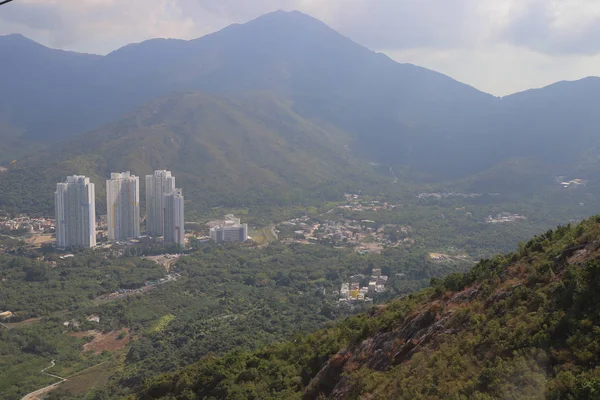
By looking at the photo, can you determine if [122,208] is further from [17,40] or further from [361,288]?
[17,40]

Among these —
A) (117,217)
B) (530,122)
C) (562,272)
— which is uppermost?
(530,122)

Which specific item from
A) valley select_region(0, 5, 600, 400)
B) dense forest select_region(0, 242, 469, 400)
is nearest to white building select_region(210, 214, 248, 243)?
valley select_region(0, 5, 600, 400)

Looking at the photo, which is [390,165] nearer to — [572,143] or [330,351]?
[572,143]

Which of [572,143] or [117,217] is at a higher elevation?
[572,143]

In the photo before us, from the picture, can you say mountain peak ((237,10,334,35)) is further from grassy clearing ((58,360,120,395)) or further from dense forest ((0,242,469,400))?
grassy clearing ((58,360,120,395))

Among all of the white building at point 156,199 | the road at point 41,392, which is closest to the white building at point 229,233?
the white building at point 156,199

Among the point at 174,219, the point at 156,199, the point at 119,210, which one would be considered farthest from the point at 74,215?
the point at 174,219

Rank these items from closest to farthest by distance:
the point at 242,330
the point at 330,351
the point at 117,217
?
the point at 330,351
the point at 242,330
the point at 117,217

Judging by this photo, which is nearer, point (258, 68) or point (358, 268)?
point (358, 268)

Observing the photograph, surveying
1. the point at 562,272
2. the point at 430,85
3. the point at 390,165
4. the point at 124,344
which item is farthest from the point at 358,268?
the point at 430,85
